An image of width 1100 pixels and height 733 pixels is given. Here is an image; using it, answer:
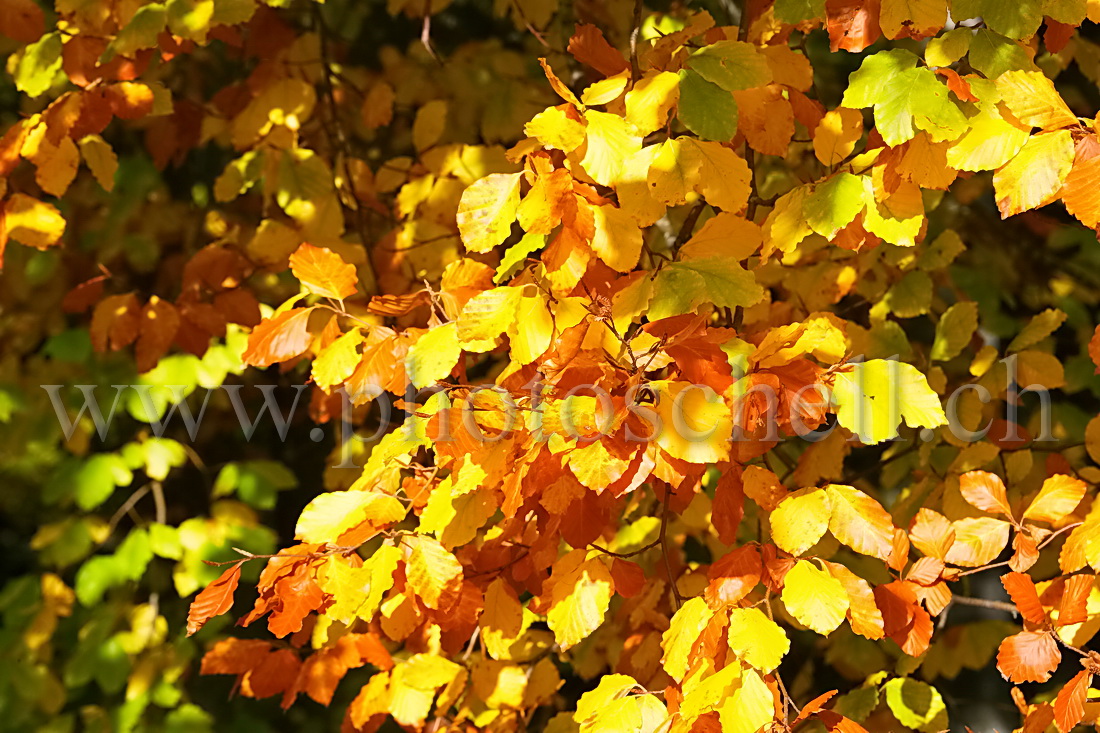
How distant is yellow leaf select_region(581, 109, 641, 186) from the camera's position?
110cm

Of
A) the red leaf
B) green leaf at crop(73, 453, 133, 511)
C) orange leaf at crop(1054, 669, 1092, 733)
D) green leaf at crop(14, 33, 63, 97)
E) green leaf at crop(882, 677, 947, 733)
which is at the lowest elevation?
green leaf at crop(882, 677, 947, 733)

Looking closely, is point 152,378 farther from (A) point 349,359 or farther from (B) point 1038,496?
(B) point 1038,496

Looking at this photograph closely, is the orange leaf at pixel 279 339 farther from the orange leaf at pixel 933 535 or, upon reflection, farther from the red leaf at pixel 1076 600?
the red leaf at pixel 1076 600

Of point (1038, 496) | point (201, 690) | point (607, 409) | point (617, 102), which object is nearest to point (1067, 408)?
point (1038, 496)

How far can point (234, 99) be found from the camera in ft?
7.11

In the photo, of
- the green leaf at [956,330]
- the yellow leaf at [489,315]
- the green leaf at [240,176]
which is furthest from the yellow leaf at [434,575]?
the green leaf at [240,176]

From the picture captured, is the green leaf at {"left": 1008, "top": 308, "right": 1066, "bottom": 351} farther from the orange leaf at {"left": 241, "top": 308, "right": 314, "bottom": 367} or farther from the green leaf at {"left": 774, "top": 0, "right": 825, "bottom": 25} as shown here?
the orange leaf at {"left": 241, "top": 308, "right": 314, "bottom": 367}

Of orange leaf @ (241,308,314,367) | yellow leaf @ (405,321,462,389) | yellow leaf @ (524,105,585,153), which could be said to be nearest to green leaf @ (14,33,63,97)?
orange leaf @ (241,308,314,367)

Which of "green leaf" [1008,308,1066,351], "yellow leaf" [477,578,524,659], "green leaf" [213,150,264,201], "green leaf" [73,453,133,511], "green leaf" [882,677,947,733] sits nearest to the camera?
"yellow leaf" [477,578,524,659]

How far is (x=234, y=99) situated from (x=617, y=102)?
1151mm

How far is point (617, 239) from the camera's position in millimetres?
1120

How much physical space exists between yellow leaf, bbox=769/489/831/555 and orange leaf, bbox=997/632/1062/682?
0.29 meters

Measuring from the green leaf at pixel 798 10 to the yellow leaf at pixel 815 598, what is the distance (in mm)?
594

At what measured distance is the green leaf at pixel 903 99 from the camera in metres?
1.05
